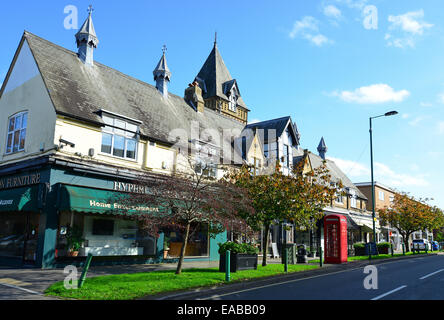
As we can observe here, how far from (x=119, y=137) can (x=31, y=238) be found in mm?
6233

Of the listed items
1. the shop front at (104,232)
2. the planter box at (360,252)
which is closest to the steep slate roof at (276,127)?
the planter box at (360,252)

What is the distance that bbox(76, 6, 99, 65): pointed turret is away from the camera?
21.5 metres

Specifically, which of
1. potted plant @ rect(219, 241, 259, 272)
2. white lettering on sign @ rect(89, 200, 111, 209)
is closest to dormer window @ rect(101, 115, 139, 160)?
white lettering on sign @ rect(89, 200, 111, 209)

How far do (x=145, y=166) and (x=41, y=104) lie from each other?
5824mm

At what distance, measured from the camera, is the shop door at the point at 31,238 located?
54.1ft

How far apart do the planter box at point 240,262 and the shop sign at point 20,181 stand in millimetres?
8760

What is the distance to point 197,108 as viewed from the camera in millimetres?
28734

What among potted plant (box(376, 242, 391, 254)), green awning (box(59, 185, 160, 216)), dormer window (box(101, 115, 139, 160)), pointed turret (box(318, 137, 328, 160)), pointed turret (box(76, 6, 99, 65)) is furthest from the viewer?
pointed turret (box(318, 137, 328, 160))

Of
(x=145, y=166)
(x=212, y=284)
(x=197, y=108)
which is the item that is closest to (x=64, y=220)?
(x=145, y=166)

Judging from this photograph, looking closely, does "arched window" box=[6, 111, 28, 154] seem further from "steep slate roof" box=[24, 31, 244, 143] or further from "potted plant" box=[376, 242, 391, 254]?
"potted plant" box=[376, 242, 391, 254]

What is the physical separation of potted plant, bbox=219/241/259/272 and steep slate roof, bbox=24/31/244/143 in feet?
25.3

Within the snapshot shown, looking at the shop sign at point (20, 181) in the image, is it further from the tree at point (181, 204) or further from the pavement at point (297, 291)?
the pavement at point (297, 291)
